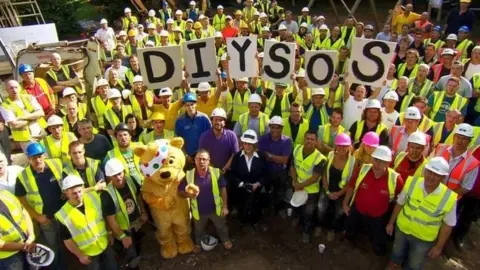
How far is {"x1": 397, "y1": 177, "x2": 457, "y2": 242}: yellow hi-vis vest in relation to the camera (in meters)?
4.57

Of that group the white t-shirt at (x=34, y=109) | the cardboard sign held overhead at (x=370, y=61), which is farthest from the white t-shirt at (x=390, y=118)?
the white t-shirt at (x=34, y=109)

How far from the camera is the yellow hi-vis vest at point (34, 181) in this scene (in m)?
5.09

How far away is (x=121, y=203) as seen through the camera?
17.0ft

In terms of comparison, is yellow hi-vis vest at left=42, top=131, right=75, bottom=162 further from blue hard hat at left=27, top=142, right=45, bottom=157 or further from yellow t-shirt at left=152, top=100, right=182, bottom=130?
yellow t-shirt at left=152, top=100, right=182, bottom=130

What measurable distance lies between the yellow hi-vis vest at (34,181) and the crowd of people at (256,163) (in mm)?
13

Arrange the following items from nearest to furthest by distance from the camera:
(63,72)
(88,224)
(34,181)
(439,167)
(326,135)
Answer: (439,167) → (88,224) → (34,181) → (326,135) → (63,72)

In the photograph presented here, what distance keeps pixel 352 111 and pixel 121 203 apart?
407 cm

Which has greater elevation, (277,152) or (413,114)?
(413,114)

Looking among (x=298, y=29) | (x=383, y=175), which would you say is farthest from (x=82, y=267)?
(x=298, y=29)

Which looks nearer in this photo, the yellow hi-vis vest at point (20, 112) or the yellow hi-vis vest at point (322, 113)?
the yellow hi-vis vest at point (20, 112)

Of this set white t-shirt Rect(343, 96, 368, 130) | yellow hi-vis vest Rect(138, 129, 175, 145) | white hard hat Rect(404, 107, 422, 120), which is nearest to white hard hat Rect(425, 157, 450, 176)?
white hard hat Rect(404, 107, 422, 120)

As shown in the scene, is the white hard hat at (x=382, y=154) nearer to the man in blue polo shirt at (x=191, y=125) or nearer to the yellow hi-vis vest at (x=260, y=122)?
the yellow hi-vis vest at (x=260, y=122)

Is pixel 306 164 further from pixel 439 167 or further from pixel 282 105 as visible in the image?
pixel 439 167

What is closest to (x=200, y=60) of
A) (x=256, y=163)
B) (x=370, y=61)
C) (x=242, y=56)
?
(x=242, y=56)
